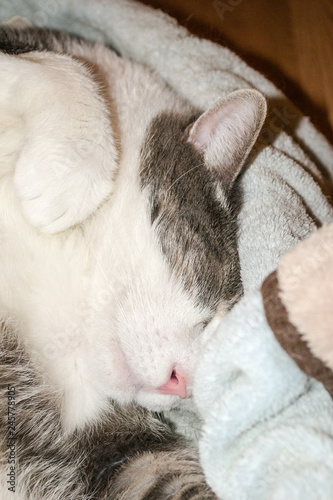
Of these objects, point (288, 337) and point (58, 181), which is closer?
point (288, 337)

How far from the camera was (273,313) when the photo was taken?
0.66 metres

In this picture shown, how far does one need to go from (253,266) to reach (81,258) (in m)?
0.37

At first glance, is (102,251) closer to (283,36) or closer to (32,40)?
(32,40)

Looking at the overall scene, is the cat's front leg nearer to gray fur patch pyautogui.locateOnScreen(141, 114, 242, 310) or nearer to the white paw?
the white paw

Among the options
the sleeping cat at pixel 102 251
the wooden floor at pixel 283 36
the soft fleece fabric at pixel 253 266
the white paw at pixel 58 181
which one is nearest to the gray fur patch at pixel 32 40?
the sleeping cat at pixel 102 251

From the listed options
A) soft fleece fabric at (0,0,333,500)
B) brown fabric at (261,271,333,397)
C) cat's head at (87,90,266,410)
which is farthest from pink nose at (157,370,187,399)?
brown fabric at (261,271,333,397)

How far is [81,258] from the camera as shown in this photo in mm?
981

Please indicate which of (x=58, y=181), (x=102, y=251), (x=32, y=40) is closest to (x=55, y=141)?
(x=58, y=181)

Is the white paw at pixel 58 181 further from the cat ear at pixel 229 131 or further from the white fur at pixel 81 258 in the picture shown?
the cat ear at pixel 229 131

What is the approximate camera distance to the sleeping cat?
91 centimetres

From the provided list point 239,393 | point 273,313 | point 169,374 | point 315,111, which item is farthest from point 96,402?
point 315,111

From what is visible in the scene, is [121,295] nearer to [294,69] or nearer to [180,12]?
[294,69]

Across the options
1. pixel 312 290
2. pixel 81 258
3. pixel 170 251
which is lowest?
pixel 81 258

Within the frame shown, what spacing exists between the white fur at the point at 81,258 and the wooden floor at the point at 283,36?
2.97ft
